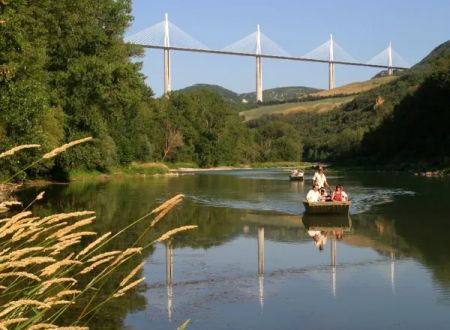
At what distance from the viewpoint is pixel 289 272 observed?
1187cm

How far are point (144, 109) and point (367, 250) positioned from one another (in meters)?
68.2

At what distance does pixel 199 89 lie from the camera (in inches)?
4168

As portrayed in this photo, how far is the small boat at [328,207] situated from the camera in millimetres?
21156

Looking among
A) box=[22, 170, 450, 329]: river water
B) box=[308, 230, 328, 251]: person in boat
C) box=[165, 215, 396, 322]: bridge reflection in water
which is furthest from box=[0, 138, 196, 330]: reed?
box=[308, 230, 328, 251]: person in boat

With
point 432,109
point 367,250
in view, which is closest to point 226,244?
point 367,250

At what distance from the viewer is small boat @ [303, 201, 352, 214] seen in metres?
21.2

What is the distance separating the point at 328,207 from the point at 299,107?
552ft

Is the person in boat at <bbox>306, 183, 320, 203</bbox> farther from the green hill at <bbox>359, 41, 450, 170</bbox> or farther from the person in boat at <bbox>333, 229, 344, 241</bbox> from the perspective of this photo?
the green hill at <bbox>359, 41, 450, 170</bbox>

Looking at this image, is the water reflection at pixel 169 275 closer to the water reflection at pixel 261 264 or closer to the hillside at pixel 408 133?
the water reflection at pixel 261 264

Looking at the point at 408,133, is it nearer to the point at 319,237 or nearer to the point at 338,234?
the point at 338,234

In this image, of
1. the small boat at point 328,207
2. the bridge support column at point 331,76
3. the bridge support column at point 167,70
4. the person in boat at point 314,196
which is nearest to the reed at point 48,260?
the small boat at point 328,207

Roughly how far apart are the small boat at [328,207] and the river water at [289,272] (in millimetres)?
392

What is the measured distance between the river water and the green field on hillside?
16100 cm

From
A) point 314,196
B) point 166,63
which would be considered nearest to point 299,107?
point 166,63
